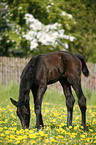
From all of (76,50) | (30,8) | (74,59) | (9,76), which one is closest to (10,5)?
(30,8)

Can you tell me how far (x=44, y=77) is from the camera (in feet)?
18.1

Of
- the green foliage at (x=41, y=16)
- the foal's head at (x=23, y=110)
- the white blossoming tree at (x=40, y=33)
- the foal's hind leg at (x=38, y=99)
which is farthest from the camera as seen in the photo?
the green foliage at (x=41, y=16)

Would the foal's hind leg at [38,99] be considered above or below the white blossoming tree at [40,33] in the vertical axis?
above

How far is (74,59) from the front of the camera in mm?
6109

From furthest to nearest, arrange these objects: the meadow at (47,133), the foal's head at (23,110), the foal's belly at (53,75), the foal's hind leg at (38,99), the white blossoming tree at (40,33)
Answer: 1. the white blossoming tree at (40,33)
2. the foal's belly at (53,75)
3. the foal's hind leg at (38,99)
4. the foal's head at (23,110)
5. the meadow at (47,133)

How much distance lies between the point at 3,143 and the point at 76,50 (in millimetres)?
21680

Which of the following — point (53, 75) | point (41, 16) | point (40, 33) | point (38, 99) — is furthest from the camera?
point (41, 16)

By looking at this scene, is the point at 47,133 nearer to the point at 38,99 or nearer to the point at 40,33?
the point at 38,99

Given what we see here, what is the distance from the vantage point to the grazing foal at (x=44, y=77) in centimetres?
524

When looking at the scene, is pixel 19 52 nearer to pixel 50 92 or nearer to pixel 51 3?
pixel 51 3

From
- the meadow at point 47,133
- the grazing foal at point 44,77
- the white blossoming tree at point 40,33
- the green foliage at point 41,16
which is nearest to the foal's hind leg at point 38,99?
the grazing foal at point 44,77

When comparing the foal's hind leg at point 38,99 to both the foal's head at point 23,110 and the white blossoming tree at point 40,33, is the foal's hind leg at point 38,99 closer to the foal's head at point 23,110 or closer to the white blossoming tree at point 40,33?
the foal's head at point 23,110

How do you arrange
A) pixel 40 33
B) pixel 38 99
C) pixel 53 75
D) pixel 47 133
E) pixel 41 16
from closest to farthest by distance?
pixel 47 133, pixel 38 99, pixel 53 75, pixel 40 33, pixel 41 16

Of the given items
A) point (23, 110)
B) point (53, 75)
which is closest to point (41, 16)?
point (53, 75)
